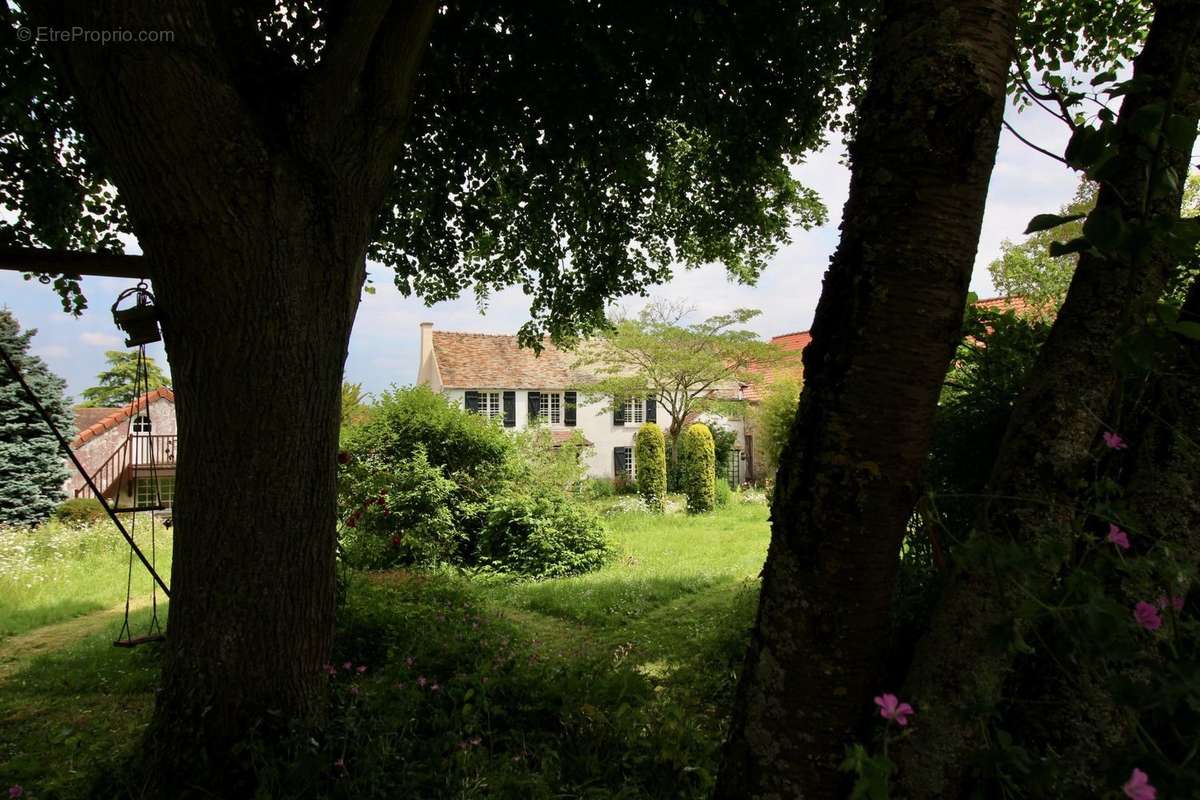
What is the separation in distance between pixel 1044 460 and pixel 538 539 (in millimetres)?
10375

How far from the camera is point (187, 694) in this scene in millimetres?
3346

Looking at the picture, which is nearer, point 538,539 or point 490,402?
Answer: point 538,539

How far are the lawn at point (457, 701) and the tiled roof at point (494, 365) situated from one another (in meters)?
23.6

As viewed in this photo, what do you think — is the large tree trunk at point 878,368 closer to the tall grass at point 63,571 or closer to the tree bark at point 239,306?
the tree bark at point 239,306

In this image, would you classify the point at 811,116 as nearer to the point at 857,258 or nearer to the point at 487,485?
the point at 857,258

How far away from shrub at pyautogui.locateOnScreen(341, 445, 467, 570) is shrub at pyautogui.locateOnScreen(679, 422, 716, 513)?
10.6 metres

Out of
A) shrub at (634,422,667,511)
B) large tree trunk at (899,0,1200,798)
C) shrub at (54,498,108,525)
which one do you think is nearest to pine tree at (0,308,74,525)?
shrub at (54,498,108,525)

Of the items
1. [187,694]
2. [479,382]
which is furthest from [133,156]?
[479,382]

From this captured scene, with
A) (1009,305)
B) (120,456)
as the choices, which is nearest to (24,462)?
(120,456)

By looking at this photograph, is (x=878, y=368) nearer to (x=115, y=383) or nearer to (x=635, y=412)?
(x=635, y=412)

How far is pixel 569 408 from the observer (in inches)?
1325

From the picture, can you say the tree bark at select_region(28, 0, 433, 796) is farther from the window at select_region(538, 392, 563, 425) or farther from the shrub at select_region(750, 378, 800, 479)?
the window at select_region(538, 392, 563, 425)

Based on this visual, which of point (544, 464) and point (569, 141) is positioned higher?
point (569, 141)

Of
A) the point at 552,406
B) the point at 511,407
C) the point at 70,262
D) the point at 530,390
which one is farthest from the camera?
the point at 552,406
